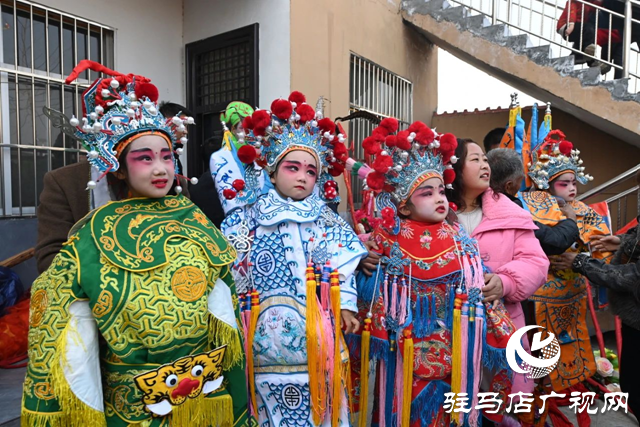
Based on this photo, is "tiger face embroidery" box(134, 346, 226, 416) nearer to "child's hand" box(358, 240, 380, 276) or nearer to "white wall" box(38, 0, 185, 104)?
"child's hand" box(358, 240, 380, 276)

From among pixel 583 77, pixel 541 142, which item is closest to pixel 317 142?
pixel 541 142

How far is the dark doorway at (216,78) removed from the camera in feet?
17.2

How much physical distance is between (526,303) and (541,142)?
127 centimetres

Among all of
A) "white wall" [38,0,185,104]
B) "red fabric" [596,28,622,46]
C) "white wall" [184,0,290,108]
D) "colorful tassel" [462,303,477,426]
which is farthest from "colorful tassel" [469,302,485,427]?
"red fabric" [596,28,622,46]

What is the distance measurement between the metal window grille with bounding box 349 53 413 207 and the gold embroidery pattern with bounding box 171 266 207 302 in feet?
14.8

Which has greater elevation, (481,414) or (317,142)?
(317,142)

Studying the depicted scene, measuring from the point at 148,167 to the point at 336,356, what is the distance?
1151mm

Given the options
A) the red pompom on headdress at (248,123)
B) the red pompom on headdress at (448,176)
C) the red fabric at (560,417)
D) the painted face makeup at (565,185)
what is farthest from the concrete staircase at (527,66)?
the red pompom on headdress at (248,123)

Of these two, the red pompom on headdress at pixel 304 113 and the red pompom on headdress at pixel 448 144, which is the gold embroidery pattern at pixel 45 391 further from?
the red pompom on headdress at pixel 448 144

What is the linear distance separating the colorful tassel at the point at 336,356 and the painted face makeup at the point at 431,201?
0.56 metres

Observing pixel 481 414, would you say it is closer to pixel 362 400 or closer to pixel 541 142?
pixel 362 400

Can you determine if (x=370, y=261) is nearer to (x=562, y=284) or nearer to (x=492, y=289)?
(x=492, y=289)

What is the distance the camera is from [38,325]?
150cm

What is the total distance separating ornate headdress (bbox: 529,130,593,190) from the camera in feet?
10.4
